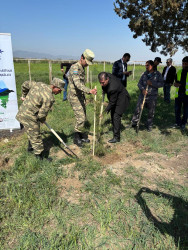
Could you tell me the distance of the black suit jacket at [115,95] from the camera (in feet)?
13.1

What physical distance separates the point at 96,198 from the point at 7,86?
397 centimetres

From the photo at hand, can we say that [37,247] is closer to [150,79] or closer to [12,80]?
[12,80]

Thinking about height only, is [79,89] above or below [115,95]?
above

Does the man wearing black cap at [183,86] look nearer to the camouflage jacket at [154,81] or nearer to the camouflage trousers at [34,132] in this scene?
the camouflage jacket at [154,81]

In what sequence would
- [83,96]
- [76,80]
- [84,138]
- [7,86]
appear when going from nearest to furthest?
1. [76,80]
2. [83,96]
3. [84,138]
4. [7,86]

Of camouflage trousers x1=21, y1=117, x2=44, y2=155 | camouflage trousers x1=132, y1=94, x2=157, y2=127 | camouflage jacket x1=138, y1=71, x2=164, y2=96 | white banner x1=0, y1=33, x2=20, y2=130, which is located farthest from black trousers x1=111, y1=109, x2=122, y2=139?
white banner x1=0, y1=33, x2=20, y2=130

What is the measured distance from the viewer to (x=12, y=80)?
495cm

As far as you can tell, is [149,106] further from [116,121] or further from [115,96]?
[115,96]

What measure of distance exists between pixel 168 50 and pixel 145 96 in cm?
140

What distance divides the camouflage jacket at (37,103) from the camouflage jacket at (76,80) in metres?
0.75

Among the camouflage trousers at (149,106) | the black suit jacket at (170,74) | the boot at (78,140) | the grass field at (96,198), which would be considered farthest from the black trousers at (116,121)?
the black suit jacket at (170,74)

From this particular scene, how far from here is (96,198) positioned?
9.13ft

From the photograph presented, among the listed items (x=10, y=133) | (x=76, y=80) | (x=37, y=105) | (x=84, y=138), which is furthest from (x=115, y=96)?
(x=10, y=133)

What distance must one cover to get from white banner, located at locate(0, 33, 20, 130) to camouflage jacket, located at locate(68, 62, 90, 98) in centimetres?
197
